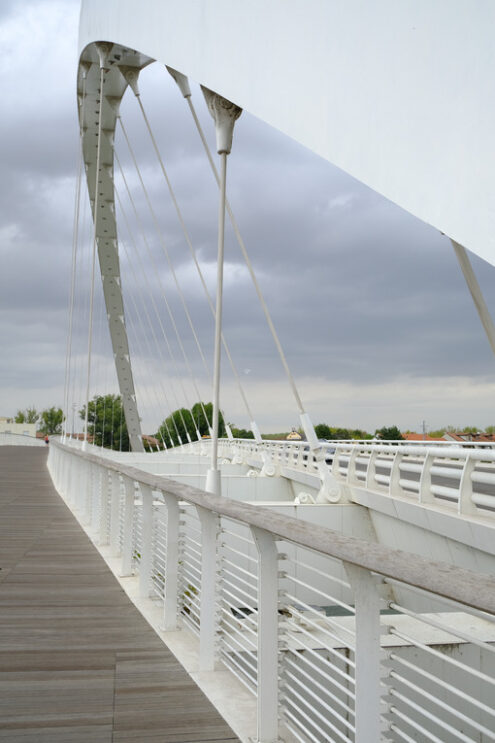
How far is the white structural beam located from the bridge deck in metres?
2.46

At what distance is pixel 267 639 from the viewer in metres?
2.88

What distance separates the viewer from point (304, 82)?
16.9 ft

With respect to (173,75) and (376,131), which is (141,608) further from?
(173,75)

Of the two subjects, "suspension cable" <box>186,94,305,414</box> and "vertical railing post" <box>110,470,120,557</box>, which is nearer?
"vertical railing post" <box>110,470,120,557</box>

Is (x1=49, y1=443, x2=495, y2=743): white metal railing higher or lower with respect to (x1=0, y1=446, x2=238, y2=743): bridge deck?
higher

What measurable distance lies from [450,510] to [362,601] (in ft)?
26.2

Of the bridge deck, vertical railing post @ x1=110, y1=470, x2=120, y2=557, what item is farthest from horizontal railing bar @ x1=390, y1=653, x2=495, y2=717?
vertical railing post @ x1=110, y1=470, x2=120, y2=557

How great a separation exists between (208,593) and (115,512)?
381cm

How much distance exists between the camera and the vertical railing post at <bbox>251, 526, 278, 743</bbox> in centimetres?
279

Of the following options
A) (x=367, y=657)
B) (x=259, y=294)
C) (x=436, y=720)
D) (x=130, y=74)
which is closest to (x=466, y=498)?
(x=259, y=294)

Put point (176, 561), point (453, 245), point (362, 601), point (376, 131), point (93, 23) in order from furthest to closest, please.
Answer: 1. point (93, 23)
2. point (453, 245)
3. point (176, 561)
4. point (376, 131)
5. point (362, 601)

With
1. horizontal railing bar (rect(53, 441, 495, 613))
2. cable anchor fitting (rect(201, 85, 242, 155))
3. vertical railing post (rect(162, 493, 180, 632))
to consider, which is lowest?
vertical railing post (rect(162, 493, 180, 632))

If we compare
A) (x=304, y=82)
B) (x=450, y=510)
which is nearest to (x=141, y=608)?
(x=304, y=82)

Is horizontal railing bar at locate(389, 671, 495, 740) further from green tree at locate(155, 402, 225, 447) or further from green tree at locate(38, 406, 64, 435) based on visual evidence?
green tree at locate(38, 406, 64, 435)
